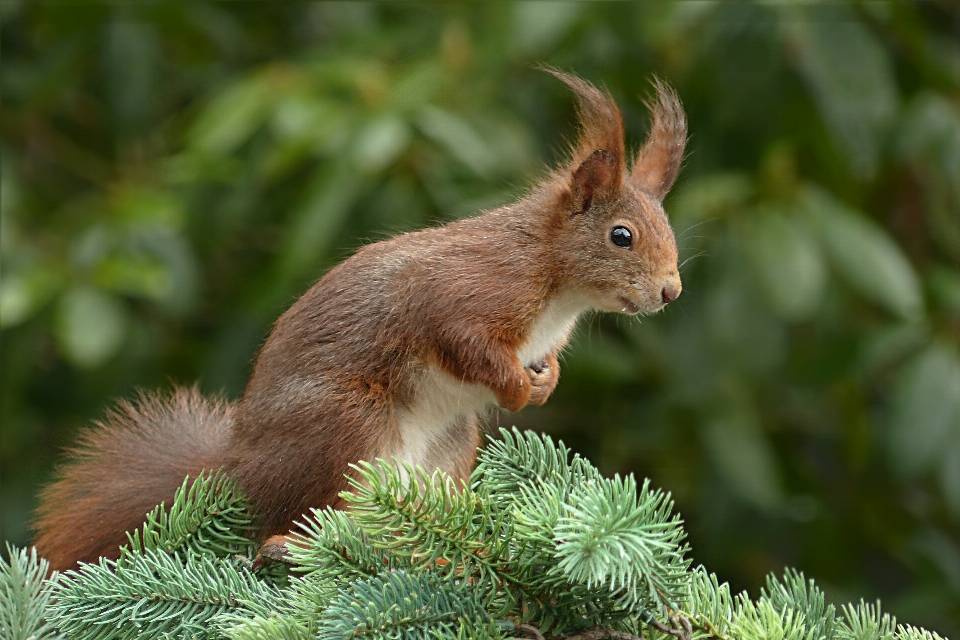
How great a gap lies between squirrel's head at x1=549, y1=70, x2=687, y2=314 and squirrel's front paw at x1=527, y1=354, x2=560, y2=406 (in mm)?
90

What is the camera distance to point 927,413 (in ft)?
5.96

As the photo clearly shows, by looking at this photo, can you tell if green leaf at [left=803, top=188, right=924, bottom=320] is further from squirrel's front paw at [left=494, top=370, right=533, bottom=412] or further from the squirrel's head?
squirrel's front paw at [left=494, top=370, right=533, bottom=412]

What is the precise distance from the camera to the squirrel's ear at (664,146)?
1.21 meters

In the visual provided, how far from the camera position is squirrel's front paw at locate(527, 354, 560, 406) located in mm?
1124

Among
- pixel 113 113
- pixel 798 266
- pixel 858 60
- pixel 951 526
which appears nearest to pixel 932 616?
pixel 951 526

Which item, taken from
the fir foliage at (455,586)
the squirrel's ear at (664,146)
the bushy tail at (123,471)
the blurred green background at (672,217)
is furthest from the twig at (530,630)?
the blurred green background at (672,217)

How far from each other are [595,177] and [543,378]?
0.22m

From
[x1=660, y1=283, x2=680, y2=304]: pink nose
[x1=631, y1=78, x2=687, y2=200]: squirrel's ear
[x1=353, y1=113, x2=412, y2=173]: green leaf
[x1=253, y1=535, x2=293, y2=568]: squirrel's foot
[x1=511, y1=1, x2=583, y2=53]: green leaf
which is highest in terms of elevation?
[x1=511, y1=1, x2=583, y2=53]: green leaf

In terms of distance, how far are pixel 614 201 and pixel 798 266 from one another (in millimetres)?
783

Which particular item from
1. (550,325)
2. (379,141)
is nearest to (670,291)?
(550,325)

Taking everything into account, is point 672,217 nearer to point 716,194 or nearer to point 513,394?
point 716,194

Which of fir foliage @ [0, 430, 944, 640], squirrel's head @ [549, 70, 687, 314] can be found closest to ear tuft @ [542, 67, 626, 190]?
squirrel's head @ [549, 70, 687, 314]

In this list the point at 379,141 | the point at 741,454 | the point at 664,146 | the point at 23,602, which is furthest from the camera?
the point at 741,454

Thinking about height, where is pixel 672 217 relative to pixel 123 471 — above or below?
above
